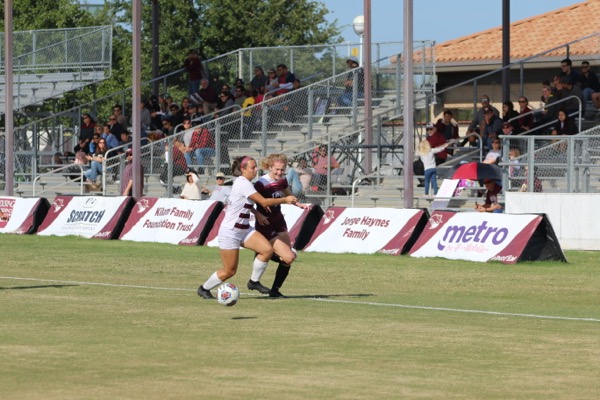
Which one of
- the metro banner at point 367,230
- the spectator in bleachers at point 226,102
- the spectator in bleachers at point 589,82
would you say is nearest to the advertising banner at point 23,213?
the spectator in bleachers at point 226,102

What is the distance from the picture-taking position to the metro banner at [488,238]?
950 inches

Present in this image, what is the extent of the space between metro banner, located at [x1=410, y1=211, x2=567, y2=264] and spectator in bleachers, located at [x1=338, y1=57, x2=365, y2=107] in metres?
14.0

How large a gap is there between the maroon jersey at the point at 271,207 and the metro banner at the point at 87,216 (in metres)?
14.4

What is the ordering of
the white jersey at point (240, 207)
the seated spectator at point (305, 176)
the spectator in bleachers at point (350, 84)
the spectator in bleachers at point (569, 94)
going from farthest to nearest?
1. the spectator in bleachers at point (350, 84)
2. the spectator in bleachers at point (569, 94)
3. the seated spectator at point (305, 176)
4. the white jersey at point (240, 207)

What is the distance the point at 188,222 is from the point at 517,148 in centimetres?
700

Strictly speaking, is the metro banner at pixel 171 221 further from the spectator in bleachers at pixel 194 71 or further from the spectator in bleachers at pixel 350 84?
the spectator in bleachers at pixel 194 71

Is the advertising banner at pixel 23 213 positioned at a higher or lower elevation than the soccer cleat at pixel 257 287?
higher

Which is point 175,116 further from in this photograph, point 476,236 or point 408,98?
point 476,236

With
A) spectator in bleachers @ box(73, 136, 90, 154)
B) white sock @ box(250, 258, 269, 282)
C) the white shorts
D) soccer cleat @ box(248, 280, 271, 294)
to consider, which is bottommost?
soccer cleat @ box(248, 280, 271, 294)

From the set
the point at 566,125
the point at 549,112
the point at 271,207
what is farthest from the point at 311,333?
the point at 549,112

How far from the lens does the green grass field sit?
→ 11.0 metres

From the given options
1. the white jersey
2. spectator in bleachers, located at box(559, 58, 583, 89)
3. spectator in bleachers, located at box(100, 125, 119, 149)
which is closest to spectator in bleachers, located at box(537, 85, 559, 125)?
spectator in bleachers, located at box(559, 58, 583, 89)

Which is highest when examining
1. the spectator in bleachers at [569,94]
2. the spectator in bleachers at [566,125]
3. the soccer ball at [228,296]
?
the spectator in bleachers at [569,94]

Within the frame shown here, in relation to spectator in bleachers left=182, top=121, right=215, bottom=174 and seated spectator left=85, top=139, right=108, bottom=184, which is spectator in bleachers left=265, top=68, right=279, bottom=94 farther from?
seated spectator left=85, top=139, right=108, bottom=184
